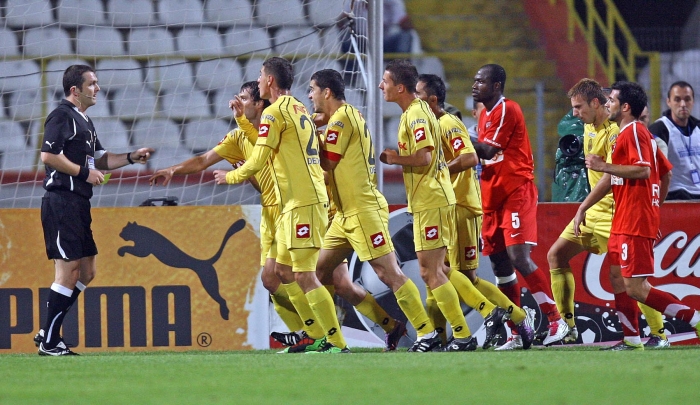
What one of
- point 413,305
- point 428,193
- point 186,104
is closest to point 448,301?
point 413,305

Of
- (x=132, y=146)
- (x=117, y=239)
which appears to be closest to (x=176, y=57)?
(x=132, y=146)

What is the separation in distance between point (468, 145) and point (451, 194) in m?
0.48

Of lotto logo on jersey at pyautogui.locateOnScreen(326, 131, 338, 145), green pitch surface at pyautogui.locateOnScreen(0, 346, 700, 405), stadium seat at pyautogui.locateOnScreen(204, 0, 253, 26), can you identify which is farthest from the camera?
stadium seat at pyautogui.locateOnScreen(204, 0, 253, 26)

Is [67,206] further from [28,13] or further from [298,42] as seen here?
[28,13]

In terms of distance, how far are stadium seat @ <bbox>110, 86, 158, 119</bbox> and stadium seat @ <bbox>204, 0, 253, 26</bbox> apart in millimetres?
1520

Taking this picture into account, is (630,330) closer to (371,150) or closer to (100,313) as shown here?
(371,150)

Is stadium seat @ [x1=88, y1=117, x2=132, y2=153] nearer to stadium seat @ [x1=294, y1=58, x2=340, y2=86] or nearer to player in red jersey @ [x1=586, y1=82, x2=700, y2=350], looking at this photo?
stadium seat @ [x1=294, y1=58, x2=340, y2=86]

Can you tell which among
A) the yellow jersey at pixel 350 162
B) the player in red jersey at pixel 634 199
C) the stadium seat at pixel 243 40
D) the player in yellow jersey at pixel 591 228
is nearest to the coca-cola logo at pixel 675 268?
the player in yellow jersey at pixel 591 228

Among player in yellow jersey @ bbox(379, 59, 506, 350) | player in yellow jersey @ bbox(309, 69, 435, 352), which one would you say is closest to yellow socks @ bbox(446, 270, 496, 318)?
player in yellow jersey @ bbox(379, 59, 506, 350)

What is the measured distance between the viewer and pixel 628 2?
15430 mm

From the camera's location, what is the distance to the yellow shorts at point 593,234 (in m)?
7.18

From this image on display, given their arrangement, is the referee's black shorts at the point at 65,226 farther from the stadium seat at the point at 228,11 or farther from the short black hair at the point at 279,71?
the stadium seat at the point at 228,11

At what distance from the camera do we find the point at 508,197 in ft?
23.2

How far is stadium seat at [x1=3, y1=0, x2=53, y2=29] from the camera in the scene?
1144 centimetres
